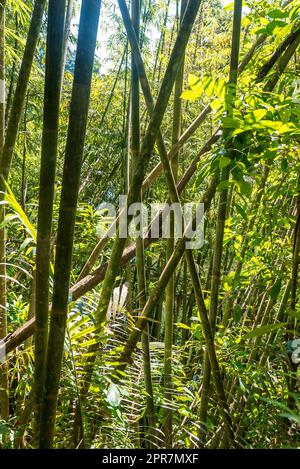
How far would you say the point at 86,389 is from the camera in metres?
1.13

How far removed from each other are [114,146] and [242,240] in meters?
1.94

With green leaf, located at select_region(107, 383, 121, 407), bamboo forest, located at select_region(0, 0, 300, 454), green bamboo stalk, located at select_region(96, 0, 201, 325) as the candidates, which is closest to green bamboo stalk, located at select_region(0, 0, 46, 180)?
bamboo forest, located at select_region(0, 0, 300, 454)

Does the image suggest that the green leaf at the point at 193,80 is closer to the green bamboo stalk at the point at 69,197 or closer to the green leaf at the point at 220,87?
the green leaf at the point at 220,87

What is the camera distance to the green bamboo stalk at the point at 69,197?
79 cm

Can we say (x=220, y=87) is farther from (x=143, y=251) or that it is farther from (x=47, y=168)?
(x=143, y=251)

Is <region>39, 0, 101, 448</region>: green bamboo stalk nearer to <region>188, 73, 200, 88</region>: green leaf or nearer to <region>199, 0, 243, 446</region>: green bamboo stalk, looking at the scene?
<region>188, 73, 200, 88</region>: green leaf

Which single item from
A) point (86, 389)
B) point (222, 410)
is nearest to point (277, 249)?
point (222, 410)

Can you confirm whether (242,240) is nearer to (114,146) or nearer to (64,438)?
(64,438)

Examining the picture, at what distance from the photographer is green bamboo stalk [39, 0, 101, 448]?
0.79 metres

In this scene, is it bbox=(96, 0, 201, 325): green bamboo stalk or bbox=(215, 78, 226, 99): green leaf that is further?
bbox=(96, 0, 201, 325): green bamboo stalk

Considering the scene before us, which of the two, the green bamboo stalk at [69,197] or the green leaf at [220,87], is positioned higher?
the green leaf at [220,87]

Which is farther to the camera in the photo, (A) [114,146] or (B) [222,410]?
(A) [114,146]

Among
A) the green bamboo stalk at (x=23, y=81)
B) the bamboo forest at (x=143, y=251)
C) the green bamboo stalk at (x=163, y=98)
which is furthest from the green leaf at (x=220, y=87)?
the green bamboo stalk at (x=23, y=81)

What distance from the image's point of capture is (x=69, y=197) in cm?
82
